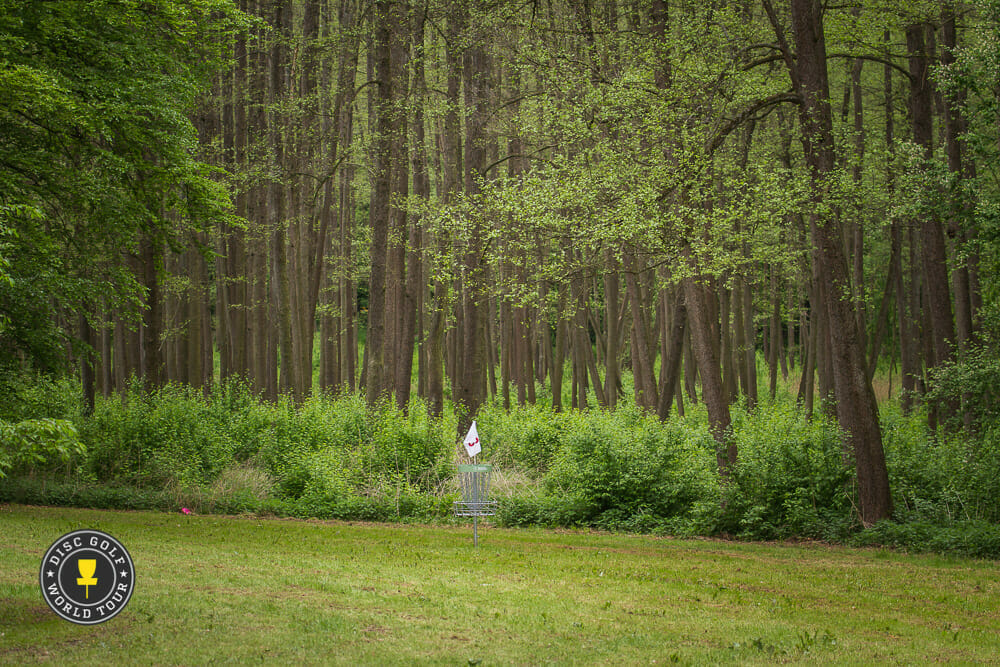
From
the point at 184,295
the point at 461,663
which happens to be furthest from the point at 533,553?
the point at 184,295

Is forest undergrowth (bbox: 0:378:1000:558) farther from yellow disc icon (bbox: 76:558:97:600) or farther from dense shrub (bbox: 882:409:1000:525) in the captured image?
yellow disc icon (bbox: 76:558:97:600)

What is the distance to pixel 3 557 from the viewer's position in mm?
10492

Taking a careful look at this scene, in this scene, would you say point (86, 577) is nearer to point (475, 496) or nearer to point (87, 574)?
point (87, 574)

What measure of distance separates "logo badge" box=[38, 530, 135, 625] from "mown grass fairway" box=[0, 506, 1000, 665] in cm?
66

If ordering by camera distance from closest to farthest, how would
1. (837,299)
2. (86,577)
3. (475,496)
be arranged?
1. (86,577)
2. (475,496)
3. (837,299)

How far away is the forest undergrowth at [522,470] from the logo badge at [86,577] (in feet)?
27.4

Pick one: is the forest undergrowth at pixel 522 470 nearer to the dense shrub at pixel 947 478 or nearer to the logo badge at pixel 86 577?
the dense shrub at pixel 947 478

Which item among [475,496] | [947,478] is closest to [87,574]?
[475,496]

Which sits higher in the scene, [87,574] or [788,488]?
[87,574]

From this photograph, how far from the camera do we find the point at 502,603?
8.77 metres

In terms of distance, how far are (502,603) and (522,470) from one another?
911 cm

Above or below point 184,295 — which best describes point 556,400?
below

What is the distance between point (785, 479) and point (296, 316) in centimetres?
1719

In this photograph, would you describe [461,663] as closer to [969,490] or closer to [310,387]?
[969,490]
